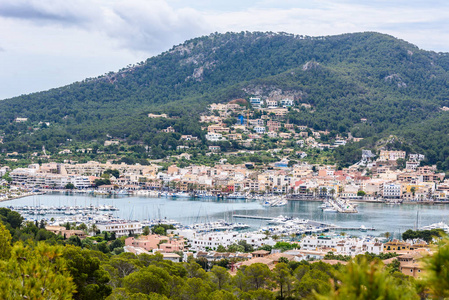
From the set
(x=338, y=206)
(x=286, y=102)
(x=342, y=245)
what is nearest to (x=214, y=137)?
(x=286, y=102)

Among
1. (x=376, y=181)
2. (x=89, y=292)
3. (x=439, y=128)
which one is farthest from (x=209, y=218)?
(x=439, y=128)

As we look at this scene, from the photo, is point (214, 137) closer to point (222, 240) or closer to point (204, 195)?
point (204, 195)

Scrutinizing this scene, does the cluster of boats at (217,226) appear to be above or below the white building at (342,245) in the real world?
below

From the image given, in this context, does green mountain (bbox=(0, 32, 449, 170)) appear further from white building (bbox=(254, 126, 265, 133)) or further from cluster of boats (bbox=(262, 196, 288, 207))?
cluster of boats (bbox=(262, 196, 288, 207))

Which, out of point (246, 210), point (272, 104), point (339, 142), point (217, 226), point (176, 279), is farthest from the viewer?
point (272, 104)

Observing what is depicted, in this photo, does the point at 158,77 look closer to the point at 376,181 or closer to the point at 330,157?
the point at 330,157

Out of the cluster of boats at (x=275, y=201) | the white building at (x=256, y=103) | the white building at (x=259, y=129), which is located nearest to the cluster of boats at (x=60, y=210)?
the cluster of boats at (x=275, y=201)

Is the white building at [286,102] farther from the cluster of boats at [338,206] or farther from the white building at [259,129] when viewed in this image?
the cluster of boats at [338,206]
